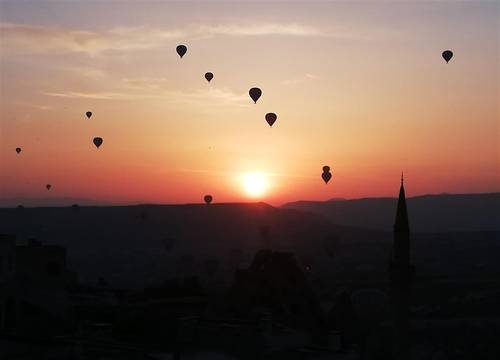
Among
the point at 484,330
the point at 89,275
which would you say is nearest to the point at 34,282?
the point at 484,330

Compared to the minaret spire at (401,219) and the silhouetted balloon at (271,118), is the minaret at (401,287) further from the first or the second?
the silhouetted balloon at (271,118)

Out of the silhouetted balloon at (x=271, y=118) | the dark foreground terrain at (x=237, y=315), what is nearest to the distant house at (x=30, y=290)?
the dark foreground terrain at (x=237, y=315)

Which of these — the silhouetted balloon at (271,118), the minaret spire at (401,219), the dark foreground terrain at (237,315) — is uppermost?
the silhouetted balloon at (271,118)

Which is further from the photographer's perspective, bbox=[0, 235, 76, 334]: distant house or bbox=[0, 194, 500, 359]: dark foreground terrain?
bbox=[0, 235, 76, 334]: distant house

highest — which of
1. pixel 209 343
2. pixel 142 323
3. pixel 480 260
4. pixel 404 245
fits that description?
pixel 480 260

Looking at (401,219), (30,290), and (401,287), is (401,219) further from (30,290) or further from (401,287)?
(30,290)

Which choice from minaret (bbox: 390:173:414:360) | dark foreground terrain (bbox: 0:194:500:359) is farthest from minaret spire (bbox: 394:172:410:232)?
dark foreground terrain (bbox: 0:194:500:359)

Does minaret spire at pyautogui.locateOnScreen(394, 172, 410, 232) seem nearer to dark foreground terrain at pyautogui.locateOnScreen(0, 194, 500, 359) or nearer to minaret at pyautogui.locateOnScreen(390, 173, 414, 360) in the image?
minaret at pyautogui.locateOnScreen(390, 173, 414, 360)

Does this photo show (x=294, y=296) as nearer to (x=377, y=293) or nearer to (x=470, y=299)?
(x=377, y=293)
